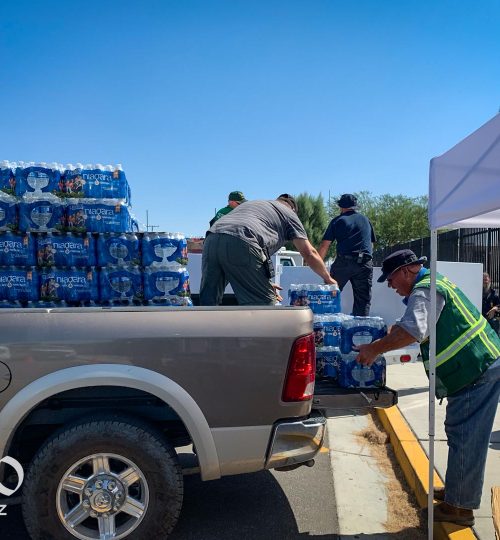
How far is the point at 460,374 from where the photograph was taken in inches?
127

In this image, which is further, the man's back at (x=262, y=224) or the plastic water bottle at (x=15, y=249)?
the man's back at (x=262, y=224)

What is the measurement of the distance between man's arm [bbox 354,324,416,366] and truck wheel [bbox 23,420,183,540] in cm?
135

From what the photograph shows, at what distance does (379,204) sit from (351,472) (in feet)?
124

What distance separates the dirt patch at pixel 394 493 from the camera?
343 centimetres

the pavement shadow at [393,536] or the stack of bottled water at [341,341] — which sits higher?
the stack of bottled water at [341,341]

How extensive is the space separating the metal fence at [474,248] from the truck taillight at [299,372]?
8.82 meters

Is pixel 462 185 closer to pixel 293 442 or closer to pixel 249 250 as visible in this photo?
pixel 249 250

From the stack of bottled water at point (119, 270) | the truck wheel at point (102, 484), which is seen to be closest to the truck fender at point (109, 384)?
the truck wheel at point (102, 484)

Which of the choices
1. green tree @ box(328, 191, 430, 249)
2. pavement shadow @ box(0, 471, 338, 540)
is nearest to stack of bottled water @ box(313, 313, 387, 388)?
pavement shadow @ box(0, 471, 338, 540)

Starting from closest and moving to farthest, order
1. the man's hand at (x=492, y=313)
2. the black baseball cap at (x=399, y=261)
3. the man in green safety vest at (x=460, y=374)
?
the man in green safety vest at (x=460, y=374) → the black baseball cap at (x=399, y=261) → the man's hand at (x=492, y=313)

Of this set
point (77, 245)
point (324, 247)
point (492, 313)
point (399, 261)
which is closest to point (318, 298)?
point (399, 261)

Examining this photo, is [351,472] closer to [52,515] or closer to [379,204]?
[52,515]

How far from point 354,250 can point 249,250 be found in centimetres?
259

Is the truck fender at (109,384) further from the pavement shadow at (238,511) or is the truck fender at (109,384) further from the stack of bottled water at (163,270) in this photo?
the stack of bottled water at (163,270)
